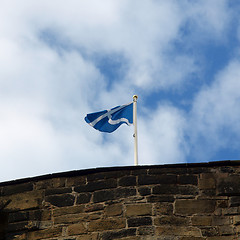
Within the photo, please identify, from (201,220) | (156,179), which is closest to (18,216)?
(156,179)

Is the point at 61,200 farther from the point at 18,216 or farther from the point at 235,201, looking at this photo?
the point at 235,201

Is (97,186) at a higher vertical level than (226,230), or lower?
higher

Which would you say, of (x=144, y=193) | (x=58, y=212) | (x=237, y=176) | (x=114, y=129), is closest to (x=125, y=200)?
(x=144, y=193)

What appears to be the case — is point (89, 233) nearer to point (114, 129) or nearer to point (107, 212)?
point (107, 212)

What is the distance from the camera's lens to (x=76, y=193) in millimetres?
12000

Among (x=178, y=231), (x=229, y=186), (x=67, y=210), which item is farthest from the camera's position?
(x=67, y=210)

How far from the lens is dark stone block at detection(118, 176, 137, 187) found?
1183cm

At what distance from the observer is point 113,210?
1166cm

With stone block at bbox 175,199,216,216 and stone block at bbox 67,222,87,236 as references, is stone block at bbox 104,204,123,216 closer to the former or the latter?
stone block at bbox 67,222,87,236

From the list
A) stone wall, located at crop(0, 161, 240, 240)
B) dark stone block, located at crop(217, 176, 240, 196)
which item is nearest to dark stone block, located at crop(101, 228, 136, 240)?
stone wall, located at crop(0, 161, 240, 240)

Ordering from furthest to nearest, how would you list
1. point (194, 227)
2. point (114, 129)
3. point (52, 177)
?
point (114, 129) → point (52, 177) → point (194, 227)

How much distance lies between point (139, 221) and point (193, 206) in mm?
875

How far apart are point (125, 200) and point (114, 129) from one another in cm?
303

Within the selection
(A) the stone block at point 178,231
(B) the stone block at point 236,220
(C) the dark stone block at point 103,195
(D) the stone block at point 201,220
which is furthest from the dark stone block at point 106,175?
(B) the stone block at point 236,220
